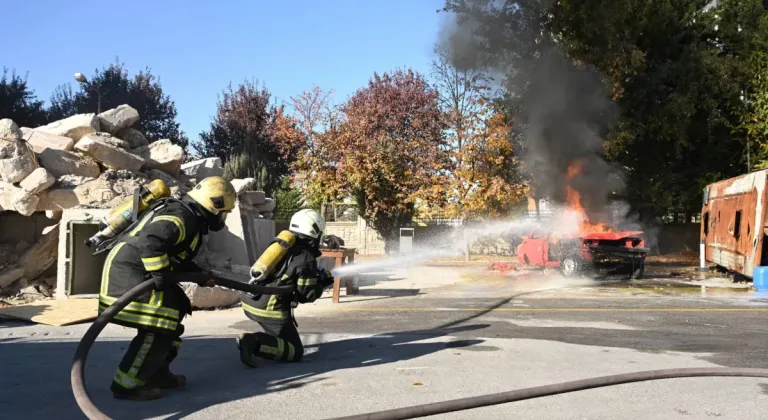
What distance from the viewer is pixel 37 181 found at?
1134cm

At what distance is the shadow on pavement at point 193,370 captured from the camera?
483 cm

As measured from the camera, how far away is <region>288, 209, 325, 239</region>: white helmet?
650 cm

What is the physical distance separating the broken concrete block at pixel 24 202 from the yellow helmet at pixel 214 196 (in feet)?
24.1

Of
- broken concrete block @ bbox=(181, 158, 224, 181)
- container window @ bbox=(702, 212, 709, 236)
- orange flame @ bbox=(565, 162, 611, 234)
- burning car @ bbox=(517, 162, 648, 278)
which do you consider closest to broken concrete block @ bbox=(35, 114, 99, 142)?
broken concrete block @ bbox=(181, 158, 224, 181)

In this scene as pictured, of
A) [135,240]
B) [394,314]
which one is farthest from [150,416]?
[394,314]

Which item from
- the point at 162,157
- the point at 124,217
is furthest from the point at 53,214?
the point at 124,217

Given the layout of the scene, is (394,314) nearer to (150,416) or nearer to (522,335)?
(522,335)

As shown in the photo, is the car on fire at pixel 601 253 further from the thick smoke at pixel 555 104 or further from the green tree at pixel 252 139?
the green tree at pixel 252 139

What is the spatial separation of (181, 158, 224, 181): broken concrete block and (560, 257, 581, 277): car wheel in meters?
8.40

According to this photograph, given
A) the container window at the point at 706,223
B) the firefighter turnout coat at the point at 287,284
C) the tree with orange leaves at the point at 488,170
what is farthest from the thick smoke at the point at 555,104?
the firefighter turnout coat at the point at 287,284

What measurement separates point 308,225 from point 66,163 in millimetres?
7598

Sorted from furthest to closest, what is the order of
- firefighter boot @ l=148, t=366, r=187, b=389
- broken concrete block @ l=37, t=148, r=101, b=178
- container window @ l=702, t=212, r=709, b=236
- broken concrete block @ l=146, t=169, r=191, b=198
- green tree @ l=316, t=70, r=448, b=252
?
green tree @ l=316, t=70, r=448, b=252, container window @ l=702, t=212, r=709, b=236, broken concrete block @ l=146, t=169, r=191, b=198, broken concrete block @ l=37, t=148, r=101, b=178, firefighter boot @ l=148, t=366, r=187, b=389

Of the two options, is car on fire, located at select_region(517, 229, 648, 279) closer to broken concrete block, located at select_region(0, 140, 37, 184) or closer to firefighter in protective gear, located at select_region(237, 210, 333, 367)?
firefighter in protective gear, located at select_region(237, 210, 333, 367)

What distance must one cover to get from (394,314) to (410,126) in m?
23.7
